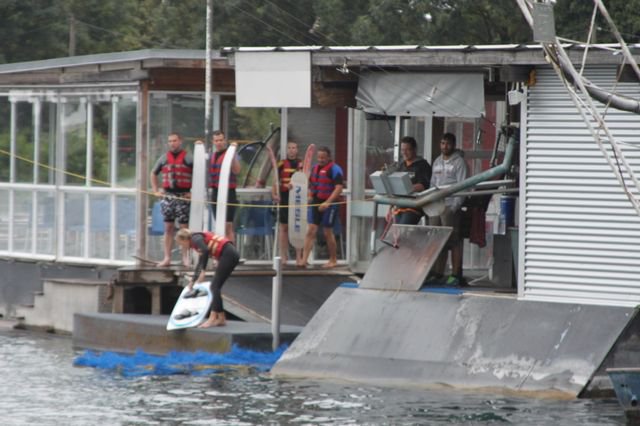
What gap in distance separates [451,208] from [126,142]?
7.34 metres

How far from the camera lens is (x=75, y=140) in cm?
2652

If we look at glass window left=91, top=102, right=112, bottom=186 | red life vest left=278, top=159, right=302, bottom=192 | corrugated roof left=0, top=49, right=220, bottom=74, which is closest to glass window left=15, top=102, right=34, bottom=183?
corrugated roof left=0, top=49, right=220, bottom=74

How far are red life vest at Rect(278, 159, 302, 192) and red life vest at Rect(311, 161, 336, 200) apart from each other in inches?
16.1

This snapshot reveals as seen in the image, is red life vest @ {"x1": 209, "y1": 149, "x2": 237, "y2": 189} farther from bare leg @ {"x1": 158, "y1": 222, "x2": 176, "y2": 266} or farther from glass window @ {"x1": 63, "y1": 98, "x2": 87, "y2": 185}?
glass window @ {"x1": 63, "y1": 98, "x2": 87, "y2": 185}

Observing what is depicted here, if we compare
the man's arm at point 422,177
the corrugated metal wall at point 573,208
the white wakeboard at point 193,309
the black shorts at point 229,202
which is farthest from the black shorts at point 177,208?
the corrugated metal wall at point 573,208

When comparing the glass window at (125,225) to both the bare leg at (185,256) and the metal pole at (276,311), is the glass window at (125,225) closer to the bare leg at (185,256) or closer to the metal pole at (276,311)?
the bare leg at (185,256)

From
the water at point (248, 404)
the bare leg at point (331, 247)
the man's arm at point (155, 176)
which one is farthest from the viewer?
the bare leg at point (331, 247)

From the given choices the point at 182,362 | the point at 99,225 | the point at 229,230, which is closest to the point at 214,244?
the point at 182,362

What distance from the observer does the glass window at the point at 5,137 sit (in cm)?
2803

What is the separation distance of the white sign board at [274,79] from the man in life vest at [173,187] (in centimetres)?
415

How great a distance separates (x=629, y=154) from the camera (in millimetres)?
17781

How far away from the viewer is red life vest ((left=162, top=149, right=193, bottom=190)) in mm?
24094

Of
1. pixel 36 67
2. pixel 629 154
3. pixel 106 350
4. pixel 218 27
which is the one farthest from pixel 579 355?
pixel 218 27

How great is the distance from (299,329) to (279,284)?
0.83 meters
